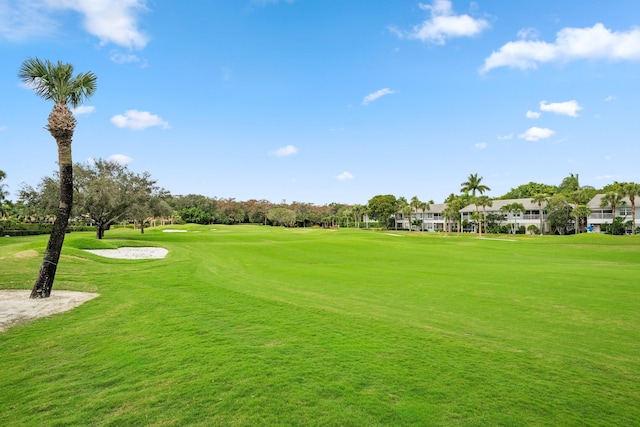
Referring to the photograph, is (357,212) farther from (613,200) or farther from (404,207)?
(613,200)

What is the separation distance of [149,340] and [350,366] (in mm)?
4666

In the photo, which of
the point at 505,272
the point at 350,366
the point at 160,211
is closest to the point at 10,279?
the point at 350,366

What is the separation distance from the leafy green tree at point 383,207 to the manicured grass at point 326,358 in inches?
4067

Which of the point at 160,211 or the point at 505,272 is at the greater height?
the point at 160,211

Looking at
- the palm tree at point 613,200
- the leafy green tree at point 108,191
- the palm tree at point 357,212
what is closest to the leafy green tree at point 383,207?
the palm tree at point 357,212

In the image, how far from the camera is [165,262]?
25000 mm

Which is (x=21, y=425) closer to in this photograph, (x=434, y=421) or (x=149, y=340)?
(x=149, y=340)

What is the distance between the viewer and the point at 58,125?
14492 mm

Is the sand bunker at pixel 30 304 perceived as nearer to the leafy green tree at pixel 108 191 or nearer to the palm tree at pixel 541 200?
the leafy green tree at pixel 108 191

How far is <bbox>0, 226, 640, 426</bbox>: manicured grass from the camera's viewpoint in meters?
5.60

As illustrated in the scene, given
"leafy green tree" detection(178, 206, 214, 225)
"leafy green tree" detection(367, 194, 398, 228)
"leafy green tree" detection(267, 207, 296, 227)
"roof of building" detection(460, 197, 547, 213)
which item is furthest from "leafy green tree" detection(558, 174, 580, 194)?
"leafy green tree" detection(178, 206, 214, 225)

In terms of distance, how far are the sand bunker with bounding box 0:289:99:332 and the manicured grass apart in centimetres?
63

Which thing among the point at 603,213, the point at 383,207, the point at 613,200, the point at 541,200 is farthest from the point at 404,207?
the point at 613,200

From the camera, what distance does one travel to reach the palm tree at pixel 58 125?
1430 cm
